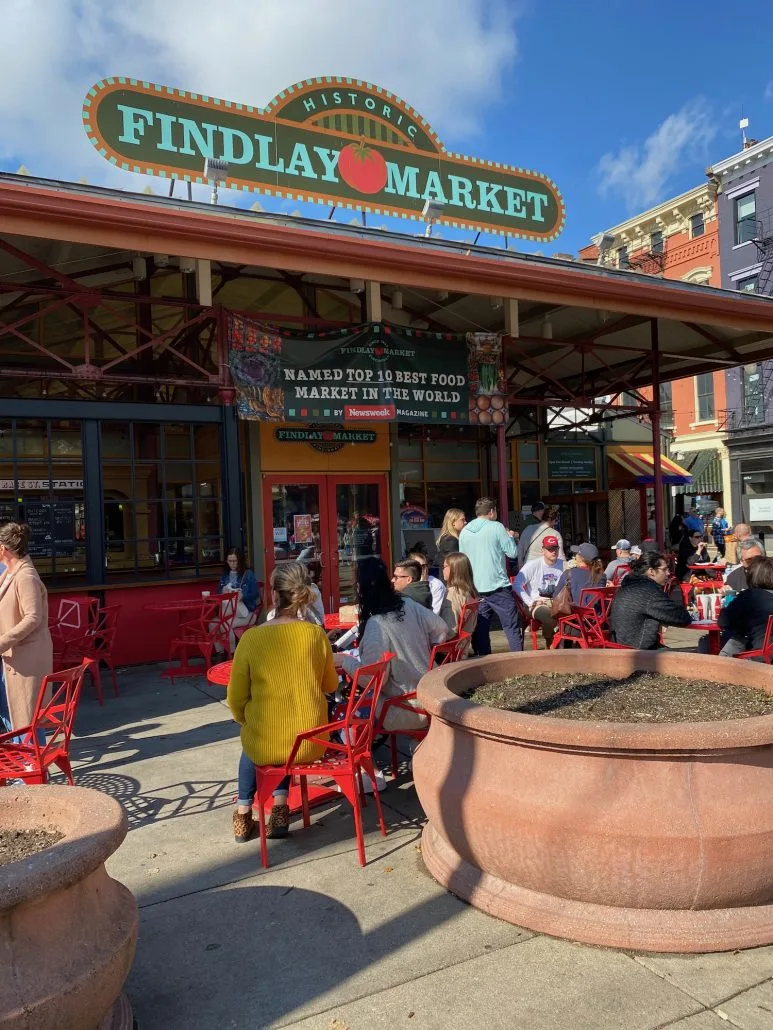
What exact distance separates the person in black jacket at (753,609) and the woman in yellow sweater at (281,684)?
324 cm

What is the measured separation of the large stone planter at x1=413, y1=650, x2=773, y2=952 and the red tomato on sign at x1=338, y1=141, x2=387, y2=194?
8.67m

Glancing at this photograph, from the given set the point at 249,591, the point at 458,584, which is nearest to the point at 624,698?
the point at 458,584

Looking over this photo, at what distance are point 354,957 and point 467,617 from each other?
3.33 m

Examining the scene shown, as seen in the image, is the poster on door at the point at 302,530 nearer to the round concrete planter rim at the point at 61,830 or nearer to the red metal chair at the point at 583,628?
the red metal chair at the point at 583,628

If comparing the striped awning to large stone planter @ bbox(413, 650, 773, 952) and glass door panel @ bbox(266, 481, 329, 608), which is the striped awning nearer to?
glass door panel @ bbox(266, 481, 329, 608)

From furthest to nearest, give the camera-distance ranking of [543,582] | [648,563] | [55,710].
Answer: [543,582]
[648,563]
[55,710]

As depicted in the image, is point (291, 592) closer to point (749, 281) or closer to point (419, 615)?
point (419, 615)

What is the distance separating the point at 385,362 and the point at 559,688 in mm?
5679

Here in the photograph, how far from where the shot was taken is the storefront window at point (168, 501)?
9117 millimetres

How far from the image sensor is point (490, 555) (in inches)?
289

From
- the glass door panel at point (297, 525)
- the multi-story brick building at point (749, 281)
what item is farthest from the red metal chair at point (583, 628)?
the multi-story brick building at point (749, 281)

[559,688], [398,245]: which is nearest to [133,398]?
[398,245]

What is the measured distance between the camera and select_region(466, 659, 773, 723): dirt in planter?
3.48m

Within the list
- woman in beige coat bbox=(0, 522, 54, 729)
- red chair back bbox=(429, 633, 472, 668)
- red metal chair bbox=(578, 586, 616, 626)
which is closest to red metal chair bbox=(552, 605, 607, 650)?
red metal chair bbox=(578, 586, 616, 626)
